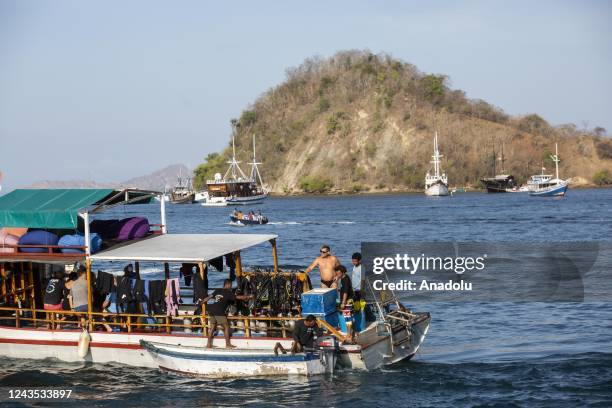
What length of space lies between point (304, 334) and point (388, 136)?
6106 inches

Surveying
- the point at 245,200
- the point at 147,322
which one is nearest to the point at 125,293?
the point at 147,322

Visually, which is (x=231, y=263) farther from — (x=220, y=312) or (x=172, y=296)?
(x=220, y=312)

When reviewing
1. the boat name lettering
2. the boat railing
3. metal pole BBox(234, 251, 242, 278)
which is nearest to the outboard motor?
the boat railing

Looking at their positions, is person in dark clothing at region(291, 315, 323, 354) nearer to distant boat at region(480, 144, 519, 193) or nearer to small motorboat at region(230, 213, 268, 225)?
small motorboat at region(230, 213, 268, 225)

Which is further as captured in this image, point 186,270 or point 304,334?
point 186,270

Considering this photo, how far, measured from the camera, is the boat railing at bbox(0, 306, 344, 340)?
62.0 ft

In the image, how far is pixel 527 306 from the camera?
2964cm

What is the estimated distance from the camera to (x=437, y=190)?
155 metres

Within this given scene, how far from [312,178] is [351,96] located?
78.9 ft

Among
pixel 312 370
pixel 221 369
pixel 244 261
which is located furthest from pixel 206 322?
pixel 244 261

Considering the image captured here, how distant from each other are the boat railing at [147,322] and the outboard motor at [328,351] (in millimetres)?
276

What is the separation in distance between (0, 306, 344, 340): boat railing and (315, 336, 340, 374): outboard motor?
0.91ft

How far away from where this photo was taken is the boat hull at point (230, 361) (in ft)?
60.0

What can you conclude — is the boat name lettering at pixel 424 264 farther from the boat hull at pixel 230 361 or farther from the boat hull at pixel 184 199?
the boat hull at pixel 184 199
